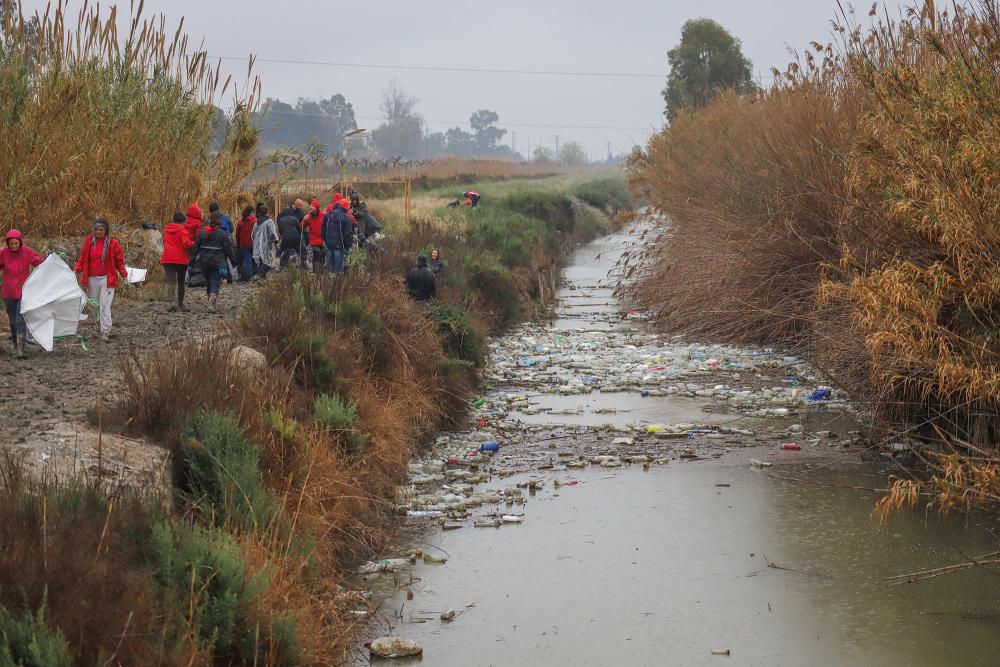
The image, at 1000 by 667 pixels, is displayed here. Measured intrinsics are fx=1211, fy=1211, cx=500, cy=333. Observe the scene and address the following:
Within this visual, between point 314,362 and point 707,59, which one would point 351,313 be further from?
point 707,59

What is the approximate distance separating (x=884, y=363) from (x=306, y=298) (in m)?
6.75

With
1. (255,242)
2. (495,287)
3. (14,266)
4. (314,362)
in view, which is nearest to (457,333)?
(255,242)

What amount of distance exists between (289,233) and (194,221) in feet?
12.7

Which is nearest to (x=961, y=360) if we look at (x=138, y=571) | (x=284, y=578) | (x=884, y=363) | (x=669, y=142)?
(x=884, y=363)

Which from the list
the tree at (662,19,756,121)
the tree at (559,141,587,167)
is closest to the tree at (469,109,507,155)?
the tree at (559,141,587,167)

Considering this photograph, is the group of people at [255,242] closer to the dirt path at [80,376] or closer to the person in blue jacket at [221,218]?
the person in blue jacket at [221,218]

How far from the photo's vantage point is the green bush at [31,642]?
16.5 ft

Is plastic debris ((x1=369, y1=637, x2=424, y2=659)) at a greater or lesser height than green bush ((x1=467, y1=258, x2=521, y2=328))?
lesser

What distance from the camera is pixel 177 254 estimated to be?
50.3 feet

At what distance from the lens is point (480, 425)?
15.0 m

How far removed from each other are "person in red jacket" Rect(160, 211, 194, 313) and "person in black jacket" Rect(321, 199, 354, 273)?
384cm

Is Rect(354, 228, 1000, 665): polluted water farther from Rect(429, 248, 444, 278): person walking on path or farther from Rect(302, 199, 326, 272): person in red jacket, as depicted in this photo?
Rect(302, 199, 326, 272): person in red jacket

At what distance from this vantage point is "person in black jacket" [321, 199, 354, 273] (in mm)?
19641

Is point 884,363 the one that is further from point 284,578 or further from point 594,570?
point 284,578
